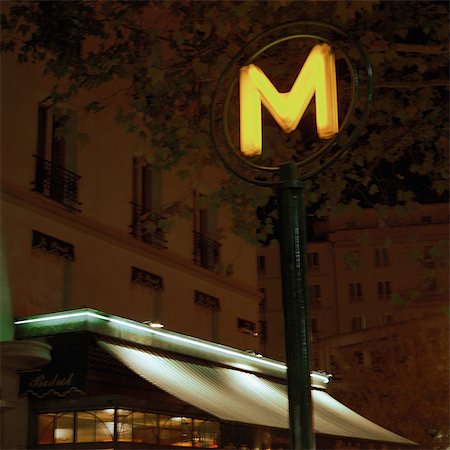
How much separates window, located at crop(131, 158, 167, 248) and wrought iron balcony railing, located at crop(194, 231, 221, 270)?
1604 mm

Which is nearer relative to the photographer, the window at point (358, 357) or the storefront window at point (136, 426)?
the storefront window at point (136, 426)

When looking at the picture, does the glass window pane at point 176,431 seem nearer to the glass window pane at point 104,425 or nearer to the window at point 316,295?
the glass window pane at point 104,425

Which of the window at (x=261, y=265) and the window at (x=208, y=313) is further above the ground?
the window at (x=261, y=265)

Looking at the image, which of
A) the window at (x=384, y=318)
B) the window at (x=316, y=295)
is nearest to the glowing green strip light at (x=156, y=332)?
the window at (x=384, y=318)

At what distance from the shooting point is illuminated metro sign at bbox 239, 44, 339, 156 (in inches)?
139

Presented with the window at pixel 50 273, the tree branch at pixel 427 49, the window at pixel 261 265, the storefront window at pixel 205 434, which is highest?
the window at pixel 261 265

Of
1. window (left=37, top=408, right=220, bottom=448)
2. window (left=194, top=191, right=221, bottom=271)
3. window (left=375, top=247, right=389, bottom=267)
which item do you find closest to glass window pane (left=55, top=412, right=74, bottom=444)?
window (left=37, top=408, right=220, bottom=448)

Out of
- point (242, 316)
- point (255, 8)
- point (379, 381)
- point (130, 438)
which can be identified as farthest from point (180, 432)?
point (379, 381)

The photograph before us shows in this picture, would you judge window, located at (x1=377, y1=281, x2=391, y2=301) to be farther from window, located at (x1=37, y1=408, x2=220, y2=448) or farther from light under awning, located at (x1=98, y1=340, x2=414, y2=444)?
window, located at (x1=37, y1=408, x2=220, y2=448)

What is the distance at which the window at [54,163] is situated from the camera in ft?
47.3

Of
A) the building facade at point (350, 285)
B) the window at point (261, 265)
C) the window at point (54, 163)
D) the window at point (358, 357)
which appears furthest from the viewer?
the window at point (261, 265)

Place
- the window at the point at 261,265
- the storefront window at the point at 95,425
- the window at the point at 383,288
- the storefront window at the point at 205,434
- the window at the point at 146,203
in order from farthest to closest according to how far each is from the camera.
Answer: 1. the window at the point at 261,265
2. the window at the point at 383,288
3. the window at the point at 146,203
4. the storefront window at the point at 205,434
5. the storefront window at the point at 95,425

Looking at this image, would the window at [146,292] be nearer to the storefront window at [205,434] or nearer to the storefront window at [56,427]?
the storefront window at [205,434]

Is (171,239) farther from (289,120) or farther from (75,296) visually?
(289,120)
